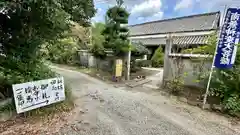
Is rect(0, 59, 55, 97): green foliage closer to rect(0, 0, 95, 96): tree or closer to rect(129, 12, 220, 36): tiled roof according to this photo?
rect(0, 0, 95, 96): tree

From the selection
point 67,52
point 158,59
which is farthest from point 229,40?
point 67,52

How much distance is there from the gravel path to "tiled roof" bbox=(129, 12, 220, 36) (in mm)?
8235

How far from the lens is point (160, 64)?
496 inches

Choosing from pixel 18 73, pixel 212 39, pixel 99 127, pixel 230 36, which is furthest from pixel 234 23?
pixel 18 73

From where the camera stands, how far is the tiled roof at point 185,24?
1332cm

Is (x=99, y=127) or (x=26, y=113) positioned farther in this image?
(x=26, y=113)

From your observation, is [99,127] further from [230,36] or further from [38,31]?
[230,36]

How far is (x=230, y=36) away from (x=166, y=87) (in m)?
3.07

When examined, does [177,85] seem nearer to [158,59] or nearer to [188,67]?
[188,67]

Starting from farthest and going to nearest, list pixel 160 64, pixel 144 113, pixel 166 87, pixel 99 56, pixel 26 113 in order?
pixel 160 64, pixel 99 56, pixel 166 87, pixel 144 113, pixel 26 113

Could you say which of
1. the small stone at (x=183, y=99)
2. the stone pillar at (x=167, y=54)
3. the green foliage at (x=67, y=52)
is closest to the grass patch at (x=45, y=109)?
the small stone at (x=183, y=99)

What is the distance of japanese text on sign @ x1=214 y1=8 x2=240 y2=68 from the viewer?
13.8 feet

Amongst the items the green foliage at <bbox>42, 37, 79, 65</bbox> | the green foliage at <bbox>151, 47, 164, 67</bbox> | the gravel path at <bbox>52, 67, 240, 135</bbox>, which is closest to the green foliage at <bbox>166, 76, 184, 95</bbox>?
the gravel path at <bbox>52, 67, 240, 135</bbox>

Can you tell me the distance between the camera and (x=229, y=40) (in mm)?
4285
